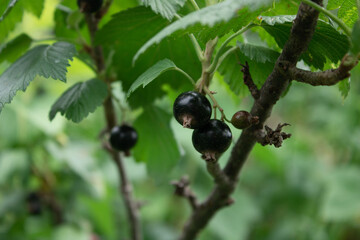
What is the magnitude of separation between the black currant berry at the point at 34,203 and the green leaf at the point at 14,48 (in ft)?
2.39

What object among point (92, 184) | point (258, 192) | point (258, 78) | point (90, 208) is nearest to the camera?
point (258, 78)

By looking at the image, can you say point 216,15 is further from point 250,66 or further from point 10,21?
point 10,21

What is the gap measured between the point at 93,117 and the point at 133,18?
1287 mm

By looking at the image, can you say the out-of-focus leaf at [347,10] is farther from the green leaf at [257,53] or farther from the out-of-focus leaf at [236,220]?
the out-of-focus leaf at [236,220]

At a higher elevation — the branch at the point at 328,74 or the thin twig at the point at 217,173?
the branch at the point at 328,74

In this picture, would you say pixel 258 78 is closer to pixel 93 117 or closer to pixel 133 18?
pixel 133 18

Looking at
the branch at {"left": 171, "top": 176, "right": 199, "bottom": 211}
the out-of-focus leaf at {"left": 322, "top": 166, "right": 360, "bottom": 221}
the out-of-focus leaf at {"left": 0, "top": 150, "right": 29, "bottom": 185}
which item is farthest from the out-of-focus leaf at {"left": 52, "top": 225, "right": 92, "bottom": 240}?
the out-of-focus leaf at {"left": 322, "top": 166, "right": 360, "bottom": 221}

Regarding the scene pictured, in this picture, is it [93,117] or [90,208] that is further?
[93,117]

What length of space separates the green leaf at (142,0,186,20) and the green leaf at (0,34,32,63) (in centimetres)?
38

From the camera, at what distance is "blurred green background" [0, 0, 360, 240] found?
4.68ft

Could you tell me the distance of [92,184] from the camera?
144cm

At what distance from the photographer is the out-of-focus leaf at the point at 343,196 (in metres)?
1.62

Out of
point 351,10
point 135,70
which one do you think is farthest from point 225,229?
point 351,10

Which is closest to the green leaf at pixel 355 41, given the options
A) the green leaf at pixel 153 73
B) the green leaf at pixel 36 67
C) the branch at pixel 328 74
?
the branch at pixel 328 74
